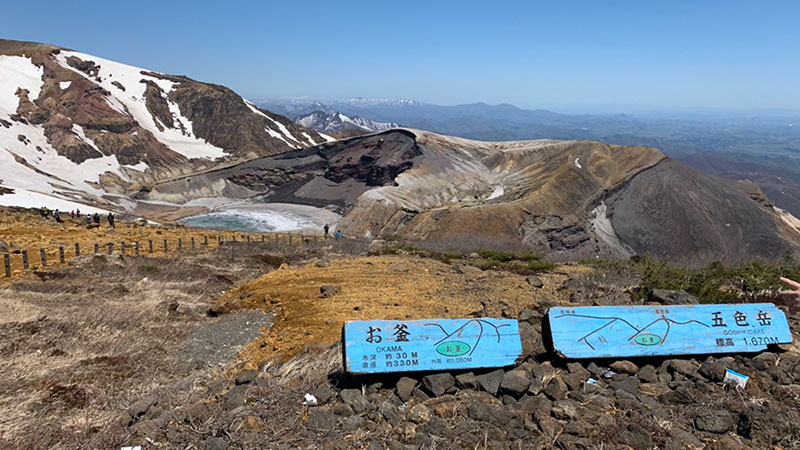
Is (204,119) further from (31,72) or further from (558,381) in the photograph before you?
(558,381)

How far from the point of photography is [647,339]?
685 cm

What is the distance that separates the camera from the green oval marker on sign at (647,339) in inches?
269

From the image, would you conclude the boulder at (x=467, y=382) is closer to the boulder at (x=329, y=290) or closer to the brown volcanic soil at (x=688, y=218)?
the boulder at (x=329, y=290)

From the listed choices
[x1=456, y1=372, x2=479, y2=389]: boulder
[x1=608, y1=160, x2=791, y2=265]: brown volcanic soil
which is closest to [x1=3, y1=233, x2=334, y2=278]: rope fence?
[x1=456, y1=372, x2=479, y2=389]: boulder

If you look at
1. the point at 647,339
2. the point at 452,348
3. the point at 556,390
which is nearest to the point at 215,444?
the point at 452,348

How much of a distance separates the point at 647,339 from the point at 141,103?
124m

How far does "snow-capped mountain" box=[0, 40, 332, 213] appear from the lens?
→ 75875 mm

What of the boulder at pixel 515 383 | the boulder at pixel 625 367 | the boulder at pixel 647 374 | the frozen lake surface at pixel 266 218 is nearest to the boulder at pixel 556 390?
the boulder at pixel 515 383

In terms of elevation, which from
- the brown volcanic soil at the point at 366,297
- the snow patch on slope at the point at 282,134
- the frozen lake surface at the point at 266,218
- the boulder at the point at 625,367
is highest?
the snow patch on slope at the point at 282,134

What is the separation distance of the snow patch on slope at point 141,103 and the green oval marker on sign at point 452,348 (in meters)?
103

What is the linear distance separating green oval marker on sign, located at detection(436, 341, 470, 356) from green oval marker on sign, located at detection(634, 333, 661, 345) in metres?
2.61

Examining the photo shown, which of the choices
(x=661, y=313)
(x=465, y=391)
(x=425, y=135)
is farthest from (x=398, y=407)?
(x=425, y=135)

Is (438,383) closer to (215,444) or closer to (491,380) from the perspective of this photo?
(491,380)

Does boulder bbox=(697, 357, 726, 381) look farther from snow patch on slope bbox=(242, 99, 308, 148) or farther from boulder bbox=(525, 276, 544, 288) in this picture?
snow patch on slope bbox=(242, 99, 308, 148)
